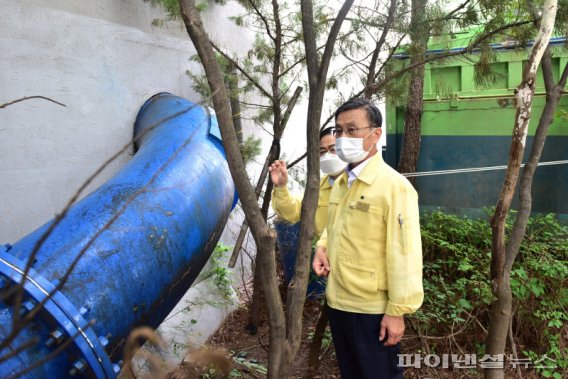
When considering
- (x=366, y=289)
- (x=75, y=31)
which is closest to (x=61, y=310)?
(x=366, y=289)

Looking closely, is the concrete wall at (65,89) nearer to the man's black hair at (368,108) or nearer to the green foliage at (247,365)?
the green foliage at (247,365)

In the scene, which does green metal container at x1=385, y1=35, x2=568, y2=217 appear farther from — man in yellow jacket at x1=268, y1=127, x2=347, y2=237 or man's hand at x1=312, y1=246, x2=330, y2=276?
man's hand at x1=312, y1=246, x2=330, y2=276

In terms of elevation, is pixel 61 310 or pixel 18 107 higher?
pixel 18 107

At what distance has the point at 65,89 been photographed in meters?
2.69

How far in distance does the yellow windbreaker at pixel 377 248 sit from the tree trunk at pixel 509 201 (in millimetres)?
626

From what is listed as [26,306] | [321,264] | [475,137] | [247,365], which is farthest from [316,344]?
[475,137]

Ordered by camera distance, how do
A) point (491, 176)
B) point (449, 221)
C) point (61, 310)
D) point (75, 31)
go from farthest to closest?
point (491, 176) < point (449, 221) < point (75, 31) < point (61, 310)

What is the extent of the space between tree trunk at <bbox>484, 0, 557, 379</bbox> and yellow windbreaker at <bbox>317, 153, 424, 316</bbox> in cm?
63

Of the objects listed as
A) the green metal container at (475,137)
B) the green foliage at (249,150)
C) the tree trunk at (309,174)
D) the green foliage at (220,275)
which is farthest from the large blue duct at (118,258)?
the green metal container at (475,137)

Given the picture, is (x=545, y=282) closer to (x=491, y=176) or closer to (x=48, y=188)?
(x=491, y=176)

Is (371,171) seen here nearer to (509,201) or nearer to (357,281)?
(357,281)

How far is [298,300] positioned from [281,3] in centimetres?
262

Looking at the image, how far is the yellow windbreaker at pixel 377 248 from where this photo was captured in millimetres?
1974

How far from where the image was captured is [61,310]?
4.63 ft
